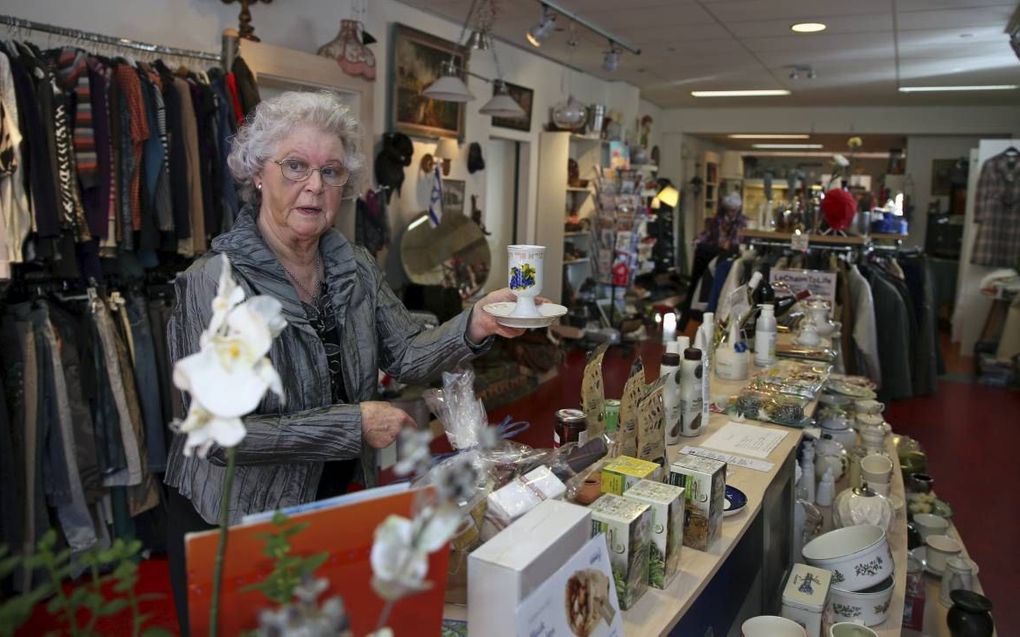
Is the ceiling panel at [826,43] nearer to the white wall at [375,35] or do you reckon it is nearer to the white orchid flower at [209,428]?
the white wall at [375,35]

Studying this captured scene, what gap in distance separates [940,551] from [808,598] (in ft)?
3.85

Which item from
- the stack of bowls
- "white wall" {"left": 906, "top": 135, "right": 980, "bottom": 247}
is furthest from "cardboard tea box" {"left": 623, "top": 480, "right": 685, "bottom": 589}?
"white wall" {"left": 906, "top": 135, "right": 980, "bottom": 247}

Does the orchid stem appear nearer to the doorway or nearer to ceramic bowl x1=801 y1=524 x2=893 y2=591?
ceramic bowl x1=801 y1=524 x2=893 y2=591

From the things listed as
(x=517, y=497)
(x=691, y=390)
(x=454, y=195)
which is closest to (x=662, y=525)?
(x=517, y=497)

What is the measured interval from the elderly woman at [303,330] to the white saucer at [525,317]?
0.04m

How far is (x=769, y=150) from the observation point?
1675 cm

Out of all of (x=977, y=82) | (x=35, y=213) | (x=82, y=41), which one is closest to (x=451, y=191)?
(x=82, y=41)

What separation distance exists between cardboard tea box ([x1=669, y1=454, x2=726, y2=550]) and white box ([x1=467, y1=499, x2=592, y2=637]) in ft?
1.61

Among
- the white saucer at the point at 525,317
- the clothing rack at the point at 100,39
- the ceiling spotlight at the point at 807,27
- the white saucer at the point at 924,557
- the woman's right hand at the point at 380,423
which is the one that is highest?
the ceiling spotlight at the point at 807,27

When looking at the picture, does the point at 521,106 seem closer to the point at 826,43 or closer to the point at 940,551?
the point at 826,43

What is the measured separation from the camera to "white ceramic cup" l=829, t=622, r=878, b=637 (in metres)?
1.69

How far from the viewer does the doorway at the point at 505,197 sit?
7508 mm

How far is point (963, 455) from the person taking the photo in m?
5.21

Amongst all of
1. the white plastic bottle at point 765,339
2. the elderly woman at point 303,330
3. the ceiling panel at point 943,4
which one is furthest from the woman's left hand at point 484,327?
the ceiling panel at point 943,4
